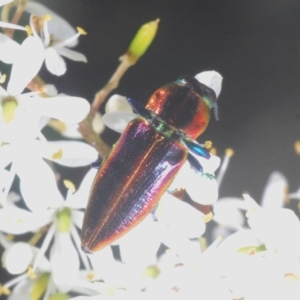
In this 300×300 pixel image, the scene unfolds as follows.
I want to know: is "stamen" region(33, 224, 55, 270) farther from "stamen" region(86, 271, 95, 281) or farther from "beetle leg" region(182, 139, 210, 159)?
"beetle leg" region(182, 139, 210, 159)

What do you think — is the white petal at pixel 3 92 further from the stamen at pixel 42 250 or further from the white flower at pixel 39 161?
the stamen at pixel 42 250

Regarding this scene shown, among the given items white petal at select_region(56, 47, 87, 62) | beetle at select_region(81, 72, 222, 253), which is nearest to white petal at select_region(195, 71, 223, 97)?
beetle at select_region(81, 72, 222, 253)

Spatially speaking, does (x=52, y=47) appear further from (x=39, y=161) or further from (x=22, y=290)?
(x=22, y=290)

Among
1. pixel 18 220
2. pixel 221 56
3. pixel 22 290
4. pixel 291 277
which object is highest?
pixel 221 56

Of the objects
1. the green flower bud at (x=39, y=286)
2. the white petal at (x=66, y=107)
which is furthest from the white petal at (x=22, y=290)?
the white petal at (x=66, y=107)

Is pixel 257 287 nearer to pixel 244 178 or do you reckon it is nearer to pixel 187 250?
pixel 187 250

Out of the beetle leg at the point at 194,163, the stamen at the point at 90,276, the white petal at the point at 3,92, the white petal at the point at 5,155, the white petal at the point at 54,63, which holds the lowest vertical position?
the stamen at the point at 90,276

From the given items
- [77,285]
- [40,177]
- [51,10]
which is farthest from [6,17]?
[77,285]

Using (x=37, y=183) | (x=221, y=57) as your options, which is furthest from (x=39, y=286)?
(x=221, y=57)
